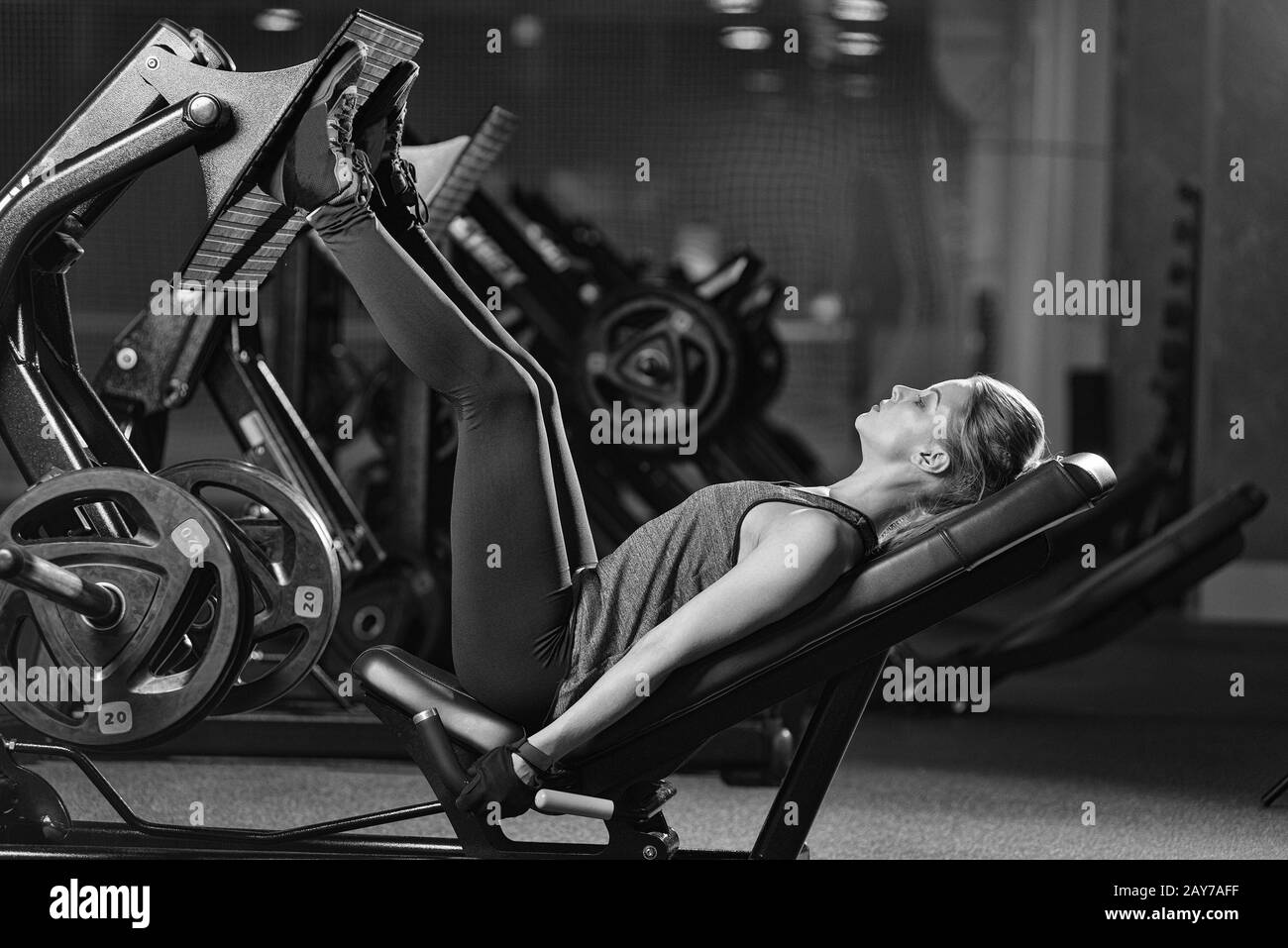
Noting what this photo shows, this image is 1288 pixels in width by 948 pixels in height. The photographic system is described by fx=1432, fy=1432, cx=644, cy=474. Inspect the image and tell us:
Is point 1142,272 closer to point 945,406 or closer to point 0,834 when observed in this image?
point 945,406

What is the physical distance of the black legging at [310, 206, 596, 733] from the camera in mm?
1833

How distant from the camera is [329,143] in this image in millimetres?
1923

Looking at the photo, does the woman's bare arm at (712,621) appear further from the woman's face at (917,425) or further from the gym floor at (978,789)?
the gym floor at (978,789)

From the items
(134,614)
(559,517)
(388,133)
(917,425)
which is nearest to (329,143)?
(388,133)

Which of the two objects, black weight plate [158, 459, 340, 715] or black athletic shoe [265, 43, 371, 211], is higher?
black athletic shoe [265, 43, 371, 211]

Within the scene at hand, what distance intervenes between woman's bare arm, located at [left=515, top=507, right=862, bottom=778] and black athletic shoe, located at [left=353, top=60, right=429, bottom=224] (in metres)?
0.70

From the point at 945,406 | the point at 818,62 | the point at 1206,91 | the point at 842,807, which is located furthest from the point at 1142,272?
the point at 945,406

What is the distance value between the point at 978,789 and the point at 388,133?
1.82 m

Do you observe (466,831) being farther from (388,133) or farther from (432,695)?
(388,133)

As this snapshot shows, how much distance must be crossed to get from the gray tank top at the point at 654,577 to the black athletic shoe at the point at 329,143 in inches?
Answer: 23.6

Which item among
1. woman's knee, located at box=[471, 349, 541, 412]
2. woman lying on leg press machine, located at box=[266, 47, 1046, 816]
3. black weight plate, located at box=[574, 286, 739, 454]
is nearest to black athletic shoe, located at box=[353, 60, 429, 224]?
woman lying on leg press machine, located at box=[266, 47, 1046, 816]

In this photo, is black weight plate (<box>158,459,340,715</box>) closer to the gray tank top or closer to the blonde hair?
the gray tank top
